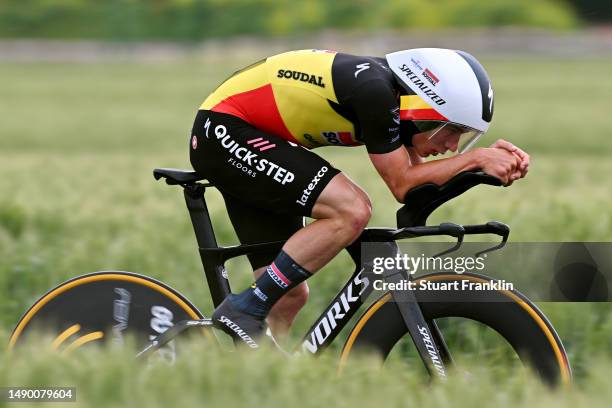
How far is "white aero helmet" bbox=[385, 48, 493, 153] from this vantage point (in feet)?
13.8

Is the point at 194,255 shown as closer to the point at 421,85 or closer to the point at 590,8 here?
the point at 421,85

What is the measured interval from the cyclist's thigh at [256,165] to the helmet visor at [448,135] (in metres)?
0.39

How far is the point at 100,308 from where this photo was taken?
187 inches

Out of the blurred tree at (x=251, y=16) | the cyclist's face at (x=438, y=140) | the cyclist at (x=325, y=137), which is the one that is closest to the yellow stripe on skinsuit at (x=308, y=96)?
the cyclist at (x=325, y=137)

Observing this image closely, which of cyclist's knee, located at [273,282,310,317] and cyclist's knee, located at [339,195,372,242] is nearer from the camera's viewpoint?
cyclist's knee, located at [339,195,372,242]

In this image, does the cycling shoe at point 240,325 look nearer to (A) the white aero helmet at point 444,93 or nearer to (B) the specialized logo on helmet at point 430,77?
(A) the white aero helmet at point 444,93

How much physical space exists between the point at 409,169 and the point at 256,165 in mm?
610

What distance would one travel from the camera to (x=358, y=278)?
452 centimetres

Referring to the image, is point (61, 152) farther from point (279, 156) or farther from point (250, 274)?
point (279, 156)

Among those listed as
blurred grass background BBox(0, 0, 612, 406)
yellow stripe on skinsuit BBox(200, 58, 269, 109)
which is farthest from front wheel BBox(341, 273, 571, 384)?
yellow stripe on skinsuit BBox(200, 58, 269, 109)

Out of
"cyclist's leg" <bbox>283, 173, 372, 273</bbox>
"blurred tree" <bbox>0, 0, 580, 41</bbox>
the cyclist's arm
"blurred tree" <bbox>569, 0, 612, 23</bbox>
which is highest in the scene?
the cyclist's arm

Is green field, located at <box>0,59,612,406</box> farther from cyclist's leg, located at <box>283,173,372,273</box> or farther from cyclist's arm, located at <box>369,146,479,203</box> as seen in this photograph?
cyclist's arm, located at <box>369,146,479,203</box>

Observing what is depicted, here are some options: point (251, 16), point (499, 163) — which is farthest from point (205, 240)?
point (251, 16)

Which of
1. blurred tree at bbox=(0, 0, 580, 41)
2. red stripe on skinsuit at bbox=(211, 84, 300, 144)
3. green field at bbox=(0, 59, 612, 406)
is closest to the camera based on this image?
green field at bbox=(0, 59, 612, 406)
